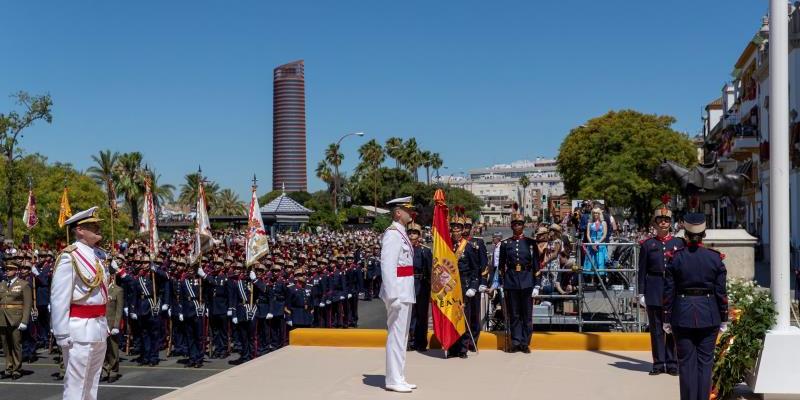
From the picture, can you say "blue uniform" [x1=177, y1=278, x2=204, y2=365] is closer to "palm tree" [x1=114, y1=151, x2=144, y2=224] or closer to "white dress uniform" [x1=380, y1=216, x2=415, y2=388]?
"white dress uniform" [x1=380, y1=216, x2=415, y2=388]

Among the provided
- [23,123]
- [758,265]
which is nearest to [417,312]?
[758,265]

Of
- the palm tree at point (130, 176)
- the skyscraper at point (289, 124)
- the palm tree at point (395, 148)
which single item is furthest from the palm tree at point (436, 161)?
the skyscraper at point (289, 124)

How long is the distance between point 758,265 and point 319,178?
67.8 meters

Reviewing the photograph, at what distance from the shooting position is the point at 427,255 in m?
11.6

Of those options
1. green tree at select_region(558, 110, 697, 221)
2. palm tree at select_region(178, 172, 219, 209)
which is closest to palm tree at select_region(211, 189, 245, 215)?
palm tree at select_region(178, 172, 219, 209)

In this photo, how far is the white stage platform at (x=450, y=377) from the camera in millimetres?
8391

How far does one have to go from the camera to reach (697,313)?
7.37 metres

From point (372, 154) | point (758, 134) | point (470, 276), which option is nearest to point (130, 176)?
point (372, 154)

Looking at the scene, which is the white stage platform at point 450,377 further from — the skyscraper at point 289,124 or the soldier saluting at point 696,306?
the skyscraper at point 289,124

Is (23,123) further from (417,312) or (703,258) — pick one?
(703,258)

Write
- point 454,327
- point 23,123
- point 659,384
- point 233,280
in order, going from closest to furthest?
1. point 659,384
2. point 454,327
3. point 233,280
4. point 23,123

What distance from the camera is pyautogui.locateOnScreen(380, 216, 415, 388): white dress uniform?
8469 mm

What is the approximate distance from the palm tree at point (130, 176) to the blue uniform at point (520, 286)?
62583 millimetres

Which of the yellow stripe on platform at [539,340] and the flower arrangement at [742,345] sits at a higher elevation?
the flower arrangement at [742,345]
